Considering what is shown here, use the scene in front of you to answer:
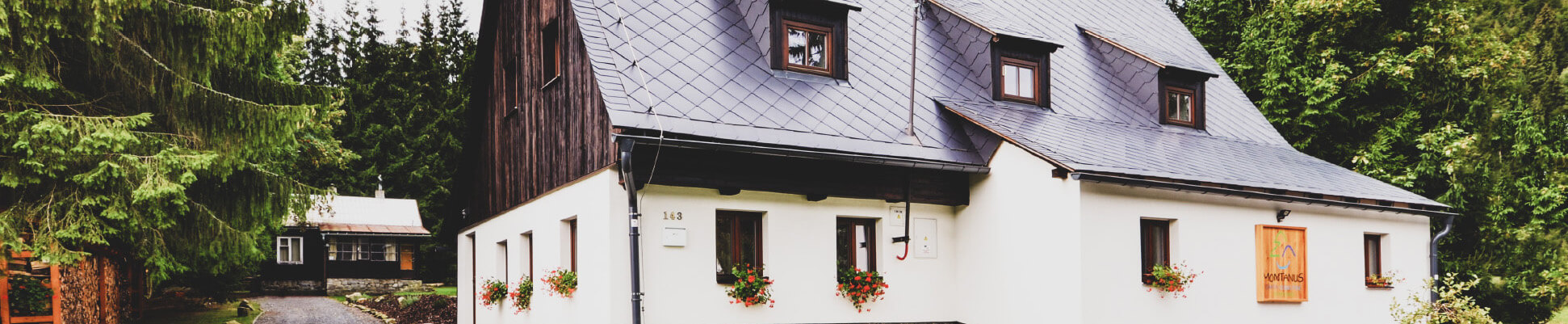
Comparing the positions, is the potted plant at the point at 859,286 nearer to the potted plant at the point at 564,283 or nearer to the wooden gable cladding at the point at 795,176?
the wooden gable cladding at the point at 795,176

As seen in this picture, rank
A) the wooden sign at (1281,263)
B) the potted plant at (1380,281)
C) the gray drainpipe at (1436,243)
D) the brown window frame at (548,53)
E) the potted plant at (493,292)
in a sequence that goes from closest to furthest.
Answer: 1. the brown window frame at (548,53)
2. the wooden sign at (1281,263)
3. the potted plant at (493,292)
4. the potted plant at (1380,281)
5. the gray drainpipe at (1436,243)

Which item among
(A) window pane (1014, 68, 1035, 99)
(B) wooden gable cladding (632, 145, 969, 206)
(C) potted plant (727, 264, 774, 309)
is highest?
(A) window pane (1014, 68, 1035, 99)

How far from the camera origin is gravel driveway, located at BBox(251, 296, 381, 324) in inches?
861

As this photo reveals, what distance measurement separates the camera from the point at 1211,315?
13773 mm

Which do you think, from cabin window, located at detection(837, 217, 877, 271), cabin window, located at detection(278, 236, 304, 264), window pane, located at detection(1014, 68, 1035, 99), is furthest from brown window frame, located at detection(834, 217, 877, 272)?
cabin window, located at detection(278, 236, 304, 264)

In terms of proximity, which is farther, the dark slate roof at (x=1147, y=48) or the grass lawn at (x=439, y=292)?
the grass lawn at (x=439, y=292)

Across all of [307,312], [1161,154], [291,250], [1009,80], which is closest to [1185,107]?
[1161,154]

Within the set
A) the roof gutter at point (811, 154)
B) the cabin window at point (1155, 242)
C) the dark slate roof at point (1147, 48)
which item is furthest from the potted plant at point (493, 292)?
the dark slate roof at point (1147, 48)

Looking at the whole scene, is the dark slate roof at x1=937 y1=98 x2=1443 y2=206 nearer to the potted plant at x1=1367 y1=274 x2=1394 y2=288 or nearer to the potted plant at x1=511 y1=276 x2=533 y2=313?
the potted plant at x1=1367 y1=274 x2=1394 y2=288

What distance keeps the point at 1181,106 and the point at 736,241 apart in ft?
24.4

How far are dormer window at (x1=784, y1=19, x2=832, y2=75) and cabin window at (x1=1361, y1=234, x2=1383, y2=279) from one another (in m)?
8.36

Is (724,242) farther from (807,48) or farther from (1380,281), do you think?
(1380,281)

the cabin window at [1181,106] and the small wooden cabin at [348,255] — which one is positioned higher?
the cabin window at [1181,106]

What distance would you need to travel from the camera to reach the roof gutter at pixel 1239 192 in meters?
12.2
